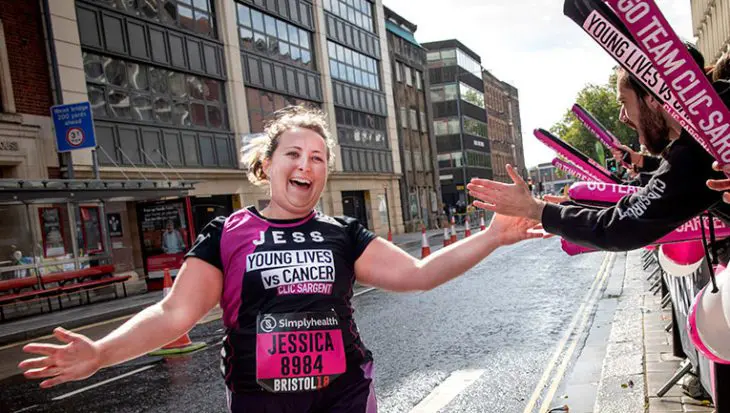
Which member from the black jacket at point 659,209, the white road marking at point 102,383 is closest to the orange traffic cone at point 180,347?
the white road marking at point 102,383

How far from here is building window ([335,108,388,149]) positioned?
109 ft

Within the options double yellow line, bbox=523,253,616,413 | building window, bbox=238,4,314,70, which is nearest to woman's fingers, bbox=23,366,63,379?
double yellow line, bbox=523,253,616,413

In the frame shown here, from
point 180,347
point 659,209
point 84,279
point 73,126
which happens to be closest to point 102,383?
point 180,347

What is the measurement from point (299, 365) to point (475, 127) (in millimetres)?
67667

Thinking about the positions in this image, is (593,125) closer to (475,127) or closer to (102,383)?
(102,383)

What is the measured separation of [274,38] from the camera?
2747 centimetres

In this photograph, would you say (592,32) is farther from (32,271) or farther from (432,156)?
(432,156)

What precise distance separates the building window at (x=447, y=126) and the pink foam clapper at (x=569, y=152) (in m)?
59.8

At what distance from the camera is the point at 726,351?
2.08 metres

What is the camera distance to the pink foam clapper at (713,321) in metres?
2.04

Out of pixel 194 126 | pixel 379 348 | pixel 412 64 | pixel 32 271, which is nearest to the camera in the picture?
pixel 379 348

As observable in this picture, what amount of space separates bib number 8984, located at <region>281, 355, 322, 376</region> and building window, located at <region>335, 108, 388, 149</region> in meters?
30.6

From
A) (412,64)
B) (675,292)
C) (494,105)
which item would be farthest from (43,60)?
(494,105)

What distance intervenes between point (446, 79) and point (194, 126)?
149 ft
